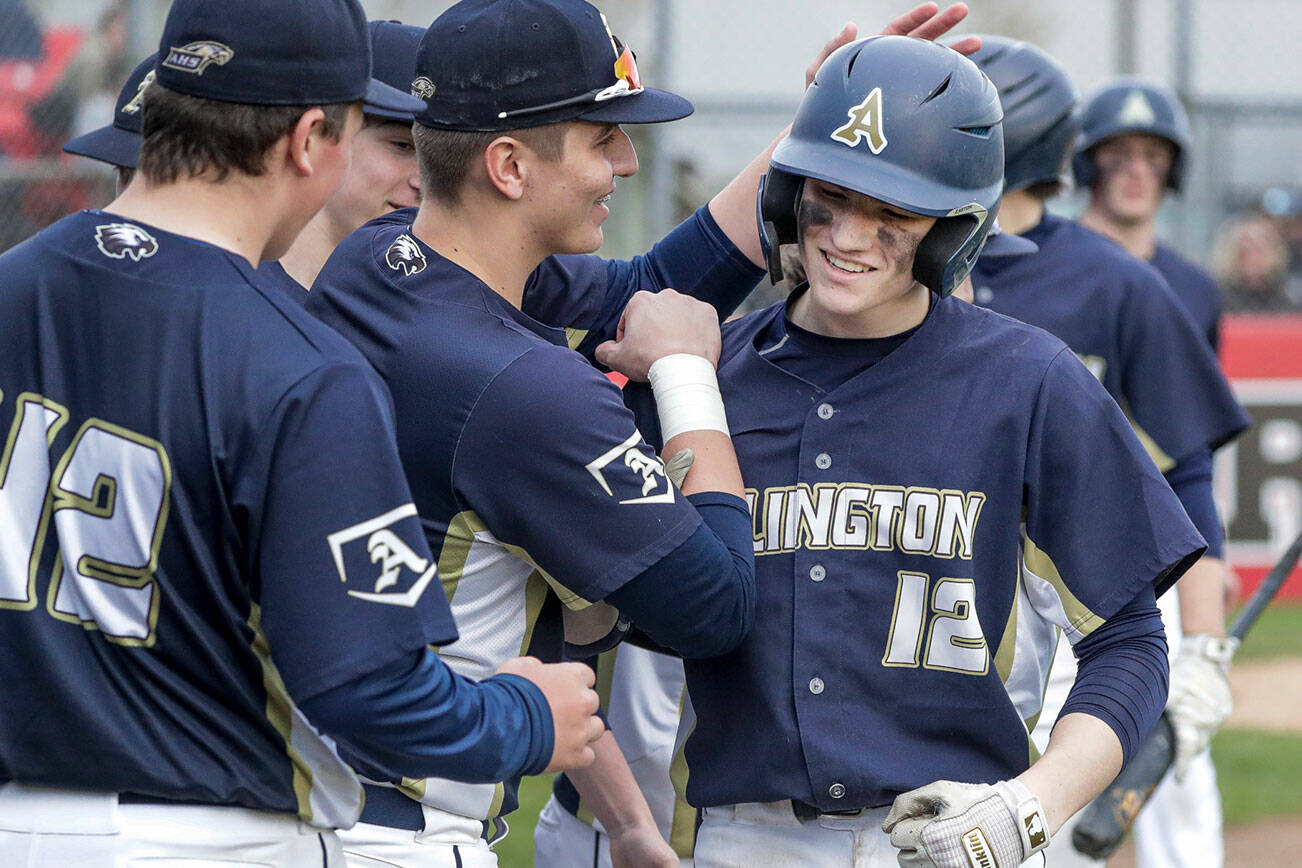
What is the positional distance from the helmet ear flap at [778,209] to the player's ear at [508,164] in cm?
43

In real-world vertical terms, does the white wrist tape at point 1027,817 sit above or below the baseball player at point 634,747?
above

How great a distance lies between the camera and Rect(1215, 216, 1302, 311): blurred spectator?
1032cm

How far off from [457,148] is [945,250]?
2.63 feet

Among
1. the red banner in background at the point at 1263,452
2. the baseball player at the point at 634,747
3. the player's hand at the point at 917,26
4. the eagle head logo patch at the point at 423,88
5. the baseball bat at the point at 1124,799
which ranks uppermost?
the eagle head logo patch at the point at 423,88

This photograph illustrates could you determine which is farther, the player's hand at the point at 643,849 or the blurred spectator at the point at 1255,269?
the blurred spectator at the point at 1255,269

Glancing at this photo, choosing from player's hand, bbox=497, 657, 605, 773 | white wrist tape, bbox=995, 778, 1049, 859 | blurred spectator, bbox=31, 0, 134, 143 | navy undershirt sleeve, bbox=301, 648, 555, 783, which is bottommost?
blurred spectator, bbox=31, 0, 134, 143

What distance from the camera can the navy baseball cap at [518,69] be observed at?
8.02 ft

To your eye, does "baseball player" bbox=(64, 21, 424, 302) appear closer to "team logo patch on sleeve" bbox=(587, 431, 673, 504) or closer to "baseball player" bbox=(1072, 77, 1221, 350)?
"team logo patch on sleeve" bbox=(587, 431, 673, 504)

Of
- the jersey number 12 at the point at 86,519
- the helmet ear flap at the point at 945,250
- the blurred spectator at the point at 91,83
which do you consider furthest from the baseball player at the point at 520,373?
the blurred spectator at the point at 91,83

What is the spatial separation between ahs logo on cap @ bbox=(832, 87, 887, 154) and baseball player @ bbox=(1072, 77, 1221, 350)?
11.4 feet

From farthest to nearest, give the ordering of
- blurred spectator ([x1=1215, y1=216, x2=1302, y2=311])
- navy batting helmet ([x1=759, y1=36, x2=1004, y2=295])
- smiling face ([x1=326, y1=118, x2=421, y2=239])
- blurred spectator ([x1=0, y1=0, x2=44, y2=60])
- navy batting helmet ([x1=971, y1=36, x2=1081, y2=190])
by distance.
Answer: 1. blurred spectator ([x1=1215, y1=216, x2=1302, y2=311])
2. blurred spectator ([x1=0, y1=0, x2=44, y2=60])
3. navy batting helmet ([x1=971, y1=36, x2=1081, y2=190])
4. smiling face ([x1=326, y1=118, x2=421, y2=239])
5. navy batting helmet ([x1=759, y1=36, x2=1004, y2=295])

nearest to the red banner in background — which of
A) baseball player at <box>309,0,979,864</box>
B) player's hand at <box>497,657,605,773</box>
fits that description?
baseball player at <box>309,0,979,864</box>

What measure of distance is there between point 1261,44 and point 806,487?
8615mm

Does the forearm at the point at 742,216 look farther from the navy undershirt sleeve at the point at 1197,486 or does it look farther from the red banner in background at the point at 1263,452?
the red banner in background at the point at 1263,452
